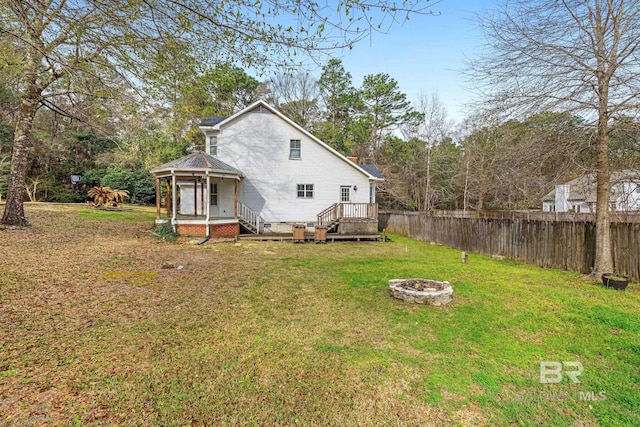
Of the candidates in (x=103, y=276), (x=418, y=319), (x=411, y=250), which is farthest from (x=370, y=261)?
(x=103, y=276)

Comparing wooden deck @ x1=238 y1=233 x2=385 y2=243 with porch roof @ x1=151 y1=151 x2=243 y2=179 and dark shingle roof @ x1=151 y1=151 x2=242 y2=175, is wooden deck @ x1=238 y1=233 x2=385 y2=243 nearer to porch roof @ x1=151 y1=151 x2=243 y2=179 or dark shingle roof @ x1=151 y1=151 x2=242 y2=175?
porch roof @ x1=151 y1=151 x2=243 y2=179

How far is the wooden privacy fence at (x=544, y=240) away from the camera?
7.87m

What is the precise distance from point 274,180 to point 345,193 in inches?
163

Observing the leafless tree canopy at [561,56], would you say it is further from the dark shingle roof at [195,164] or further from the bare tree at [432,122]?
the bare tree at [432,122]

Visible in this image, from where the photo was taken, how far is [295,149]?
1717cm

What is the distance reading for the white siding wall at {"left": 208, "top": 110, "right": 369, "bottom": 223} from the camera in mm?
16750

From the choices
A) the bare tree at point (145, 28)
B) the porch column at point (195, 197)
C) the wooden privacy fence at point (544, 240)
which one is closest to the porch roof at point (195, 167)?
the porch column at point (195, 197)

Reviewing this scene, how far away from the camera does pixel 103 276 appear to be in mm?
6762

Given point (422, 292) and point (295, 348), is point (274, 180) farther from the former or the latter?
point (295, 348)

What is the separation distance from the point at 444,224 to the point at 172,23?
13.6m

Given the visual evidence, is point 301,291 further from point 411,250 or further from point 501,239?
point 501,239

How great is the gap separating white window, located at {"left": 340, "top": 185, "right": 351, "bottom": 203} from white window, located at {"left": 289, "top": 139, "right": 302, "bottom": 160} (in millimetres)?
3045

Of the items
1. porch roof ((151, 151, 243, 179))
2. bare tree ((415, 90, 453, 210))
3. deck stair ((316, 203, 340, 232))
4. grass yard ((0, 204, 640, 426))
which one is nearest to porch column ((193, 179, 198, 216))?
porch roof ((151, 151, 243, 179))

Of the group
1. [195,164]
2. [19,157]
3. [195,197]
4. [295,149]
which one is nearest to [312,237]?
[295,149]
